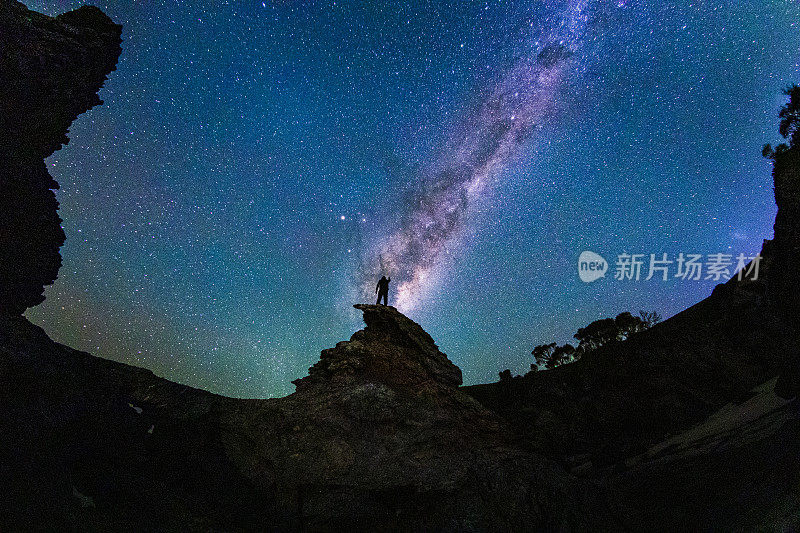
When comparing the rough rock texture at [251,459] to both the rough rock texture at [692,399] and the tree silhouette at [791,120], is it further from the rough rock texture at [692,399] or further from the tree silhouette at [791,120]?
the tree silhouette at [791,120]

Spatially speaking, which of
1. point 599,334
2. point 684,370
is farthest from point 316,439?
point 599,334

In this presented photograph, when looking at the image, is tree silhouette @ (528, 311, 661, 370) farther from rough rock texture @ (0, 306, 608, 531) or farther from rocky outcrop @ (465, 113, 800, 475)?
rough rock texture @ (0, 306, 608, 531)

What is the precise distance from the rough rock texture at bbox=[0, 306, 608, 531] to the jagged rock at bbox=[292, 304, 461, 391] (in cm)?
41

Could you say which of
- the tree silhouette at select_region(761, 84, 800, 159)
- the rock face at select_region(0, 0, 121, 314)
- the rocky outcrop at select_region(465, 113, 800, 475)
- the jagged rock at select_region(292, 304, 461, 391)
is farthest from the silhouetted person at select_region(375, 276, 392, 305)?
the tree silhouette at select_region(761, 84, 800, 159)

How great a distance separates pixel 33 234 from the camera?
45.0 feet

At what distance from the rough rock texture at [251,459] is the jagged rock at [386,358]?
41 cm

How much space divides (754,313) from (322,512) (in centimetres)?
2905

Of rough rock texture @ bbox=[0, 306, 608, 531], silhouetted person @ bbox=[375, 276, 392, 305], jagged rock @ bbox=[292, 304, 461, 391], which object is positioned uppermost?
silhouetted person @ bbox=[375, 276, 392, 305]

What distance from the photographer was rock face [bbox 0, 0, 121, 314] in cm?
1223

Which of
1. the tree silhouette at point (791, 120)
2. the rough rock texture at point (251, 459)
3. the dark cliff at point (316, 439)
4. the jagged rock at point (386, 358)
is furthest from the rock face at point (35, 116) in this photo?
the tree silhouette at point (791, 120)

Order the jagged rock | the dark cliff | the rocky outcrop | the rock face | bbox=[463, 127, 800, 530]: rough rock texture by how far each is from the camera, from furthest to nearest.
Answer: the jagged rock < the rocky outcrop < the rock face < bbox=[463, 127, 800, 530]: rough rock texture < the dark cliff

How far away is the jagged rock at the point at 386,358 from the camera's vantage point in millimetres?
16922

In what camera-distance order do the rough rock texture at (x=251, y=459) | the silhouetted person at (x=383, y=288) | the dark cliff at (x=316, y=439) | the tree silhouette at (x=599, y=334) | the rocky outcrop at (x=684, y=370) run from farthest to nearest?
the tree silhouette at (x=599, y=334)
the silhouetted person at (x=383, y=288)
the rocky outcrop at (x=684, y=370)
the dark cliff at (x=316, y=439)
the rough rock texture at (x=251, y=459)

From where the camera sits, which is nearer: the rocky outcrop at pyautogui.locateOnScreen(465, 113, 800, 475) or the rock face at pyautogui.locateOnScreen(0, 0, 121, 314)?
the rock face at pyautogui.locateOnScreen(0, 0, 121, 314)
